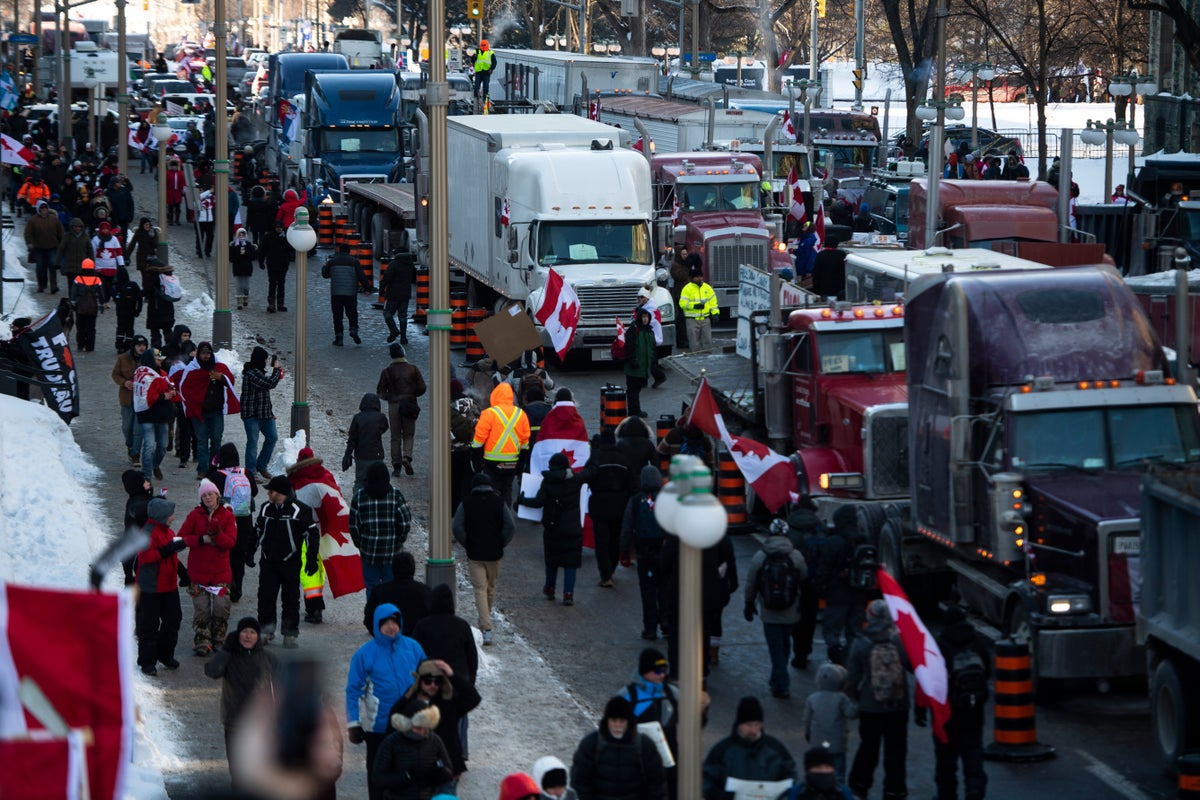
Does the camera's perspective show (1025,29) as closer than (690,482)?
No

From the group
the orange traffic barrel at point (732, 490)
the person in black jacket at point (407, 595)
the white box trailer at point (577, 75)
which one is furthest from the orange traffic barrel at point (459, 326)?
the white box trailer at point (577, 75)

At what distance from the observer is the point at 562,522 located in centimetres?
1727

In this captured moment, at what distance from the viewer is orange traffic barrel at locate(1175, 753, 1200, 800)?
11690 millimetres

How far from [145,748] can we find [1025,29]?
227 ft

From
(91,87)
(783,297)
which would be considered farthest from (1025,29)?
(783,297)

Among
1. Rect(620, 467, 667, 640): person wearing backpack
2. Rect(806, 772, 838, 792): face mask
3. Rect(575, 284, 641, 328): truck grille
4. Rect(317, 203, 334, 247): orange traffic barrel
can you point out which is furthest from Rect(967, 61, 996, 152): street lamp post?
Rect(806, 772, 838, 792): face mask

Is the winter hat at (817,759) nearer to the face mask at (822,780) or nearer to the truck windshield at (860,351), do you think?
the face mask at (822,780)

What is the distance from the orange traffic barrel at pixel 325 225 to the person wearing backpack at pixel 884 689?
28321 millimetres

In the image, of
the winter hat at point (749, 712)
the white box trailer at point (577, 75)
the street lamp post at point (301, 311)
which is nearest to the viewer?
the winter hat at point (749, 712)

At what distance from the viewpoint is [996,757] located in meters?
13.4

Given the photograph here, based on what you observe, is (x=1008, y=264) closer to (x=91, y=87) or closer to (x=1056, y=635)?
(x=1056, y=635)

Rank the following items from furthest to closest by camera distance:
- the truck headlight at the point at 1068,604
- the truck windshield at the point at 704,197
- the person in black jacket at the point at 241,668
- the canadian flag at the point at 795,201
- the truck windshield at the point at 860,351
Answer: the canadian flag at the point at 795,201
the truck windshield at the point at 704,197
the truck windshield at the point at 860,351
the truck headlight at the point at 1068,604
the person in black jacket at the point at 241,668

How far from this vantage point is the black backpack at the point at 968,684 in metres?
12.1

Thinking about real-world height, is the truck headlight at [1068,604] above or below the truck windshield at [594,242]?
below
